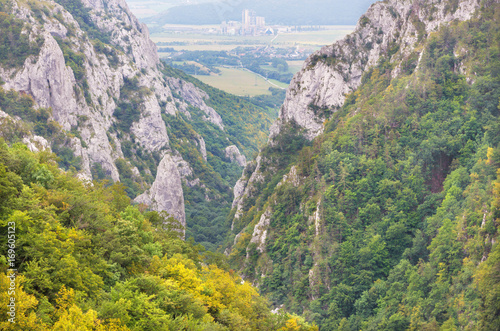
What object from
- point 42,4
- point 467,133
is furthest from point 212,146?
point 467,133

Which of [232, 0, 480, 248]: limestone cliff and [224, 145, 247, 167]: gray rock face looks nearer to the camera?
[232, 0, 480, 248]: limestone cliff

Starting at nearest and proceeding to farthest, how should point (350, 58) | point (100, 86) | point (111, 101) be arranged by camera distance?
point (350, 58) → point (100, 86) → point (111, 101)

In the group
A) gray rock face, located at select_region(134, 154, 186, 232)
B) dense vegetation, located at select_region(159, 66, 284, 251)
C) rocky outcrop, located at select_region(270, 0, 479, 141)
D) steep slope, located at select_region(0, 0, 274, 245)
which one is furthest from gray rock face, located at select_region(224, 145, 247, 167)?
gray rock face, located at select_region(134, 154, 186, 232)

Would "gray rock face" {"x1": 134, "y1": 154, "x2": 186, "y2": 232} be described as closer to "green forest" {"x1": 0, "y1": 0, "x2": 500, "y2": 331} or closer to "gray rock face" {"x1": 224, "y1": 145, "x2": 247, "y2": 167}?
"green forest" {"x1": 0, "y1": 0, "x2": 500, "y2": 331}

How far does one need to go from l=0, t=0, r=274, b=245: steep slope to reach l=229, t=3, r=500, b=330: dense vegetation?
36017 mm

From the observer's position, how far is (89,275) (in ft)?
105

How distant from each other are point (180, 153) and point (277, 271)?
83.2 meters

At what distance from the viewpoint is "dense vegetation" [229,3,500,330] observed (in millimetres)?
54031

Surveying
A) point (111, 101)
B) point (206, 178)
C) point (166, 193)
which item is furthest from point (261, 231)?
point (111, 101)

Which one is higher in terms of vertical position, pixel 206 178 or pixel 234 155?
pixel 234 155

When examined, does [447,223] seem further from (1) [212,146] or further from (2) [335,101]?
(1) [212,146]

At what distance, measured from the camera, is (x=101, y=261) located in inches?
1377

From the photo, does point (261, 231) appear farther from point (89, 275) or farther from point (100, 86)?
point (100, 86)

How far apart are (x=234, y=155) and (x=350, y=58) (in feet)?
274
